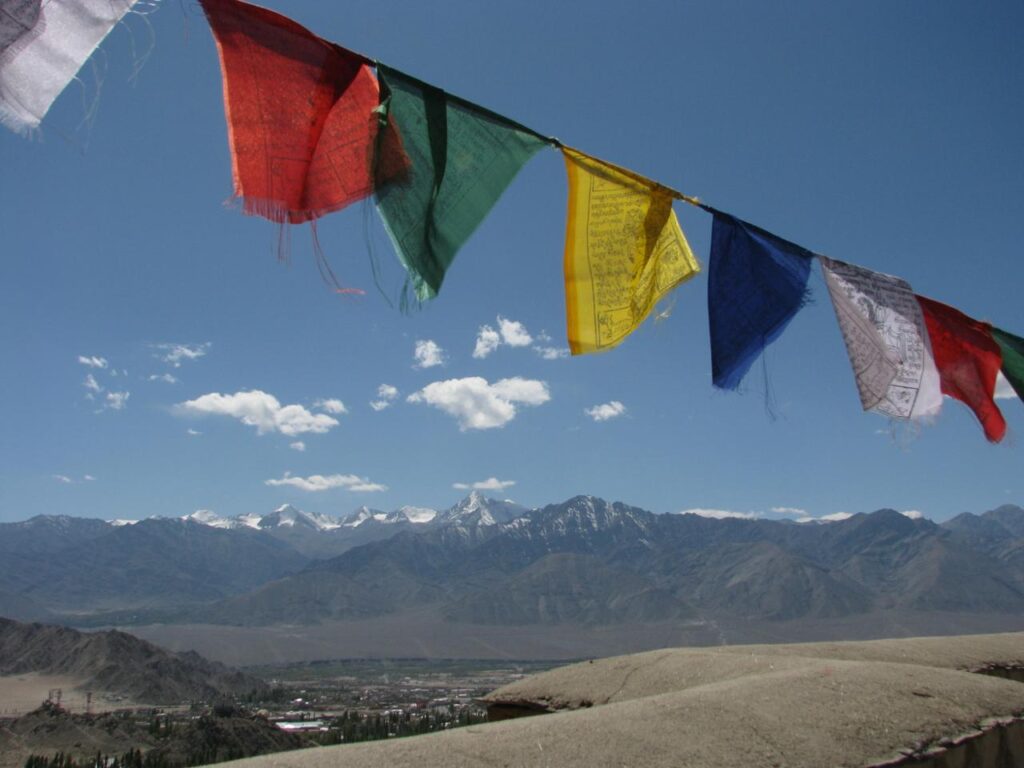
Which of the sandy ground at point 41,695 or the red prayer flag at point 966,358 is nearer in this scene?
the red prayer flag at point 966,358

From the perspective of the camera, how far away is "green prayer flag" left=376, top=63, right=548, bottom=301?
5438 millimetres

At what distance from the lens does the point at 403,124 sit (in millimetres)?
5449

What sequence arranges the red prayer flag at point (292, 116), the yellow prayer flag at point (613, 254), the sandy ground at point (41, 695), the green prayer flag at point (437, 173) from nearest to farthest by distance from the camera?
the red prayer flag at point (292, 116), the green prayer flag at point (437, 173), the yellow prayer flag at point (613, 254), the sandy ground at point (41, 695)

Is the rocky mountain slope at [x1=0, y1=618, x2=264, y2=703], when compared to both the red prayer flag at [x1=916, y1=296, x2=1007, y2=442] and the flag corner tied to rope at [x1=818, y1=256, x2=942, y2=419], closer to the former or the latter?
the red prayer flag at [x1=916, y1=296, x2=1007, y2=442]

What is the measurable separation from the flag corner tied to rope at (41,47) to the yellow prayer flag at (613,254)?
323 cm

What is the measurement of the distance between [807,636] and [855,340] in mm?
206204

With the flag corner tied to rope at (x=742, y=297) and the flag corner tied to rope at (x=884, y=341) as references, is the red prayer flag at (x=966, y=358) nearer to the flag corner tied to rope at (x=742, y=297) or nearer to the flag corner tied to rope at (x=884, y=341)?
the flag corner tied to rope at (x=884, y=341)

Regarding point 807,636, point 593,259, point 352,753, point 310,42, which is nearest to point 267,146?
point 310,42

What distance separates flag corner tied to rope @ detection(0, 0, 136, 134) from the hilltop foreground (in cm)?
327

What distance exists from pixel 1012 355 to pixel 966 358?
2.51 ft

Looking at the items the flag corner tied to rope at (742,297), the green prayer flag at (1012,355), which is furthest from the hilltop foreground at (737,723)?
the green prayer flag at (1012,355)

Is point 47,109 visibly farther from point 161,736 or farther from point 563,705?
point 161,736

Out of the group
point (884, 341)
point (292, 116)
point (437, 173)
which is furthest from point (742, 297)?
point (292, 116)

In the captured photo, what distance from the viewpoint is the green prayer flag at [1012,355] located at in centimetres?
860
